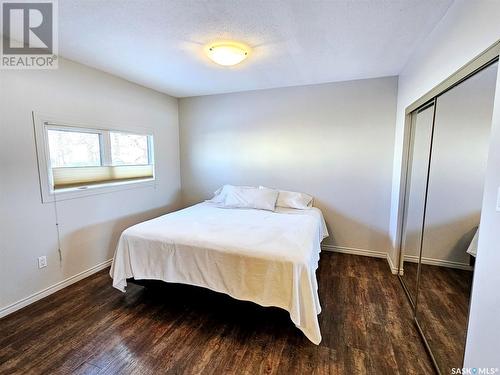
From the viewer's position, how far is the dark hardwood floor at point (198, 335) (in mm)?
1602

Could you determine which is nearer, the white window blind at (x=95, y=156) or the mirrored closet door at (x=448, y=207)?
the mirrored closet door at (x=448, y=207)

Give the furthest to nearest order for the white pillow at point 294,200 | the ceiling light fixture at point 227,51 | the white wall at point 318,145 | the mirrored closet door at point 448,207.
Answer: the white pillow at point 294,200
the white wall at point 318,145
the ceiling light fixture at point 227,51
the mirrored closet door at point 448,207

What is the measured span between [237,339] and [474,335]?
143cm

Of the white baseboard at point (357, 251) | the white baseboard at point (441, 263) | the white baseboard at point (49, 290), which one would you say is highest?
the white baseboard at point (441, 263)

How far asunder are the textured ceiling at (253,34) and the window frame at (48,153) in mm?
666

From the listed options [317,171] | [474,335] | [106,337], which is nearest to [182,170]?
[317,171]

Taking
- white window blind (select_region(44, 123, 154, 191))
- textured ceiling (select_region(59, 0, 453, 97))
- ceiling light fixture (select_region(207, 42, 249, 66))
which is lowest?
white window blind (select_region(44, 123, 154, 191))

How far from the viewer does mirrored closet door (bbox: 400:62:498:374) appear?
4.33 feet

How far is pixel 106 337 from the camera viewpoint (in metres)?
1.86

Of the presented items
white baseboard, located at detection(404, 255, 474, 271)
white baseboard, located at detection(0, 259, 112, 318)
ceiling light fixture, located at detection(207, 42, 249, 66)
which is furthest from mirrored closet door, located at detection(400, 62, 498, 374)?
white baseboard, located at detection(0, 259, 112, 318)

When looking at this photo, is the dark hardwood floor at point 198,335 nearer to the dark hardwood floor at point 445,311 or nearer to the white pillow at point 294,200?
the dark hardwood floor at point 445,311

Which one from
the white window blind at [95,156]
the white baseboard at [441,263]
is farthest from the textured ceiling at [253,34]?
the white baseboard at [441,263]
